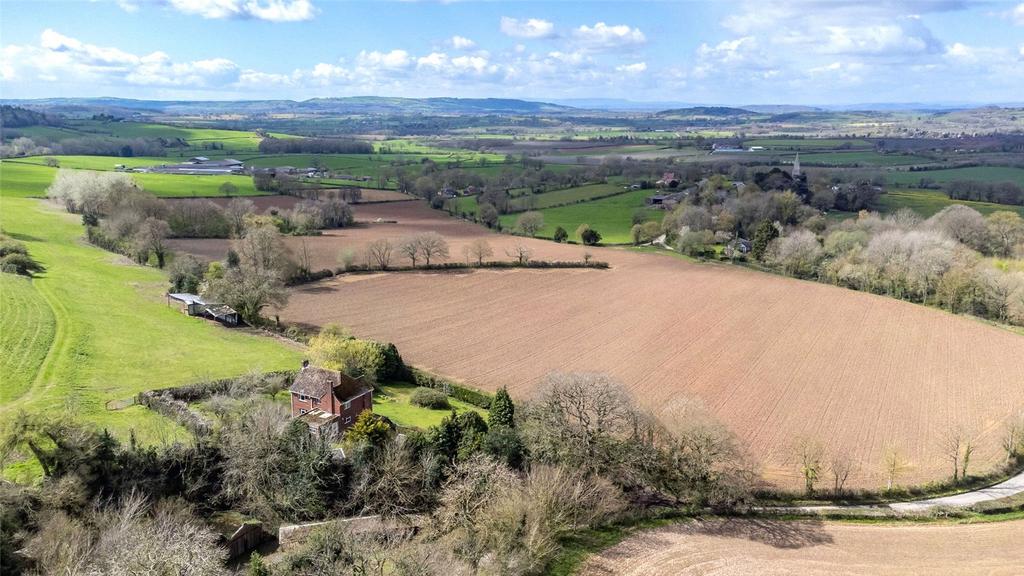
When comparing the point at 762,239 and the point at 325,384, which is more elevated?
the point at 762,239

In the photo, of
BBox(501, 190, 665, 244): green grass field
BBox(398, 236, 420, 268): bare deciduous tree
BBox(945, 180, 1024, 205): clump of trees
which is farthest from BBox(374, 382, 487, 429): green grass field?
BBox(945, 180, 1024, 205): clump of trees

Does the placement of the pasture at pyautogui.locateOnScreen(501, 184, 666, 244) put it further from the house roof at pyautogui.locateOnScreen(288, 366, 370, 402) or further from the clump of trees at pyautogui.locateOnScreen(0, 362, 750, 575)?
the clump of trees at pyautogui.locateOnScreen(0, 362, 750, 575)

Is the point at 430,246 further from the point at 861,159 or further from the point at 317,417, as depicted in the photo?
the point at 861,159

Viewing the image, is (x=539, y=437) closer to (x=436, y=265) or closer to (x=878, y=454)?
(x=878, y=454)

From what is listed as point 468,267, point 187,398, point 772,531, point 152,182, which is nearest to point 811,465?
point 772,531

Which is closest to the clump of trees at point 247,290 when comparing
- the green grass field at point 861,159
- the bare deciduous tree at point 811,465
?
the bare deciduous tree at point 811,465
